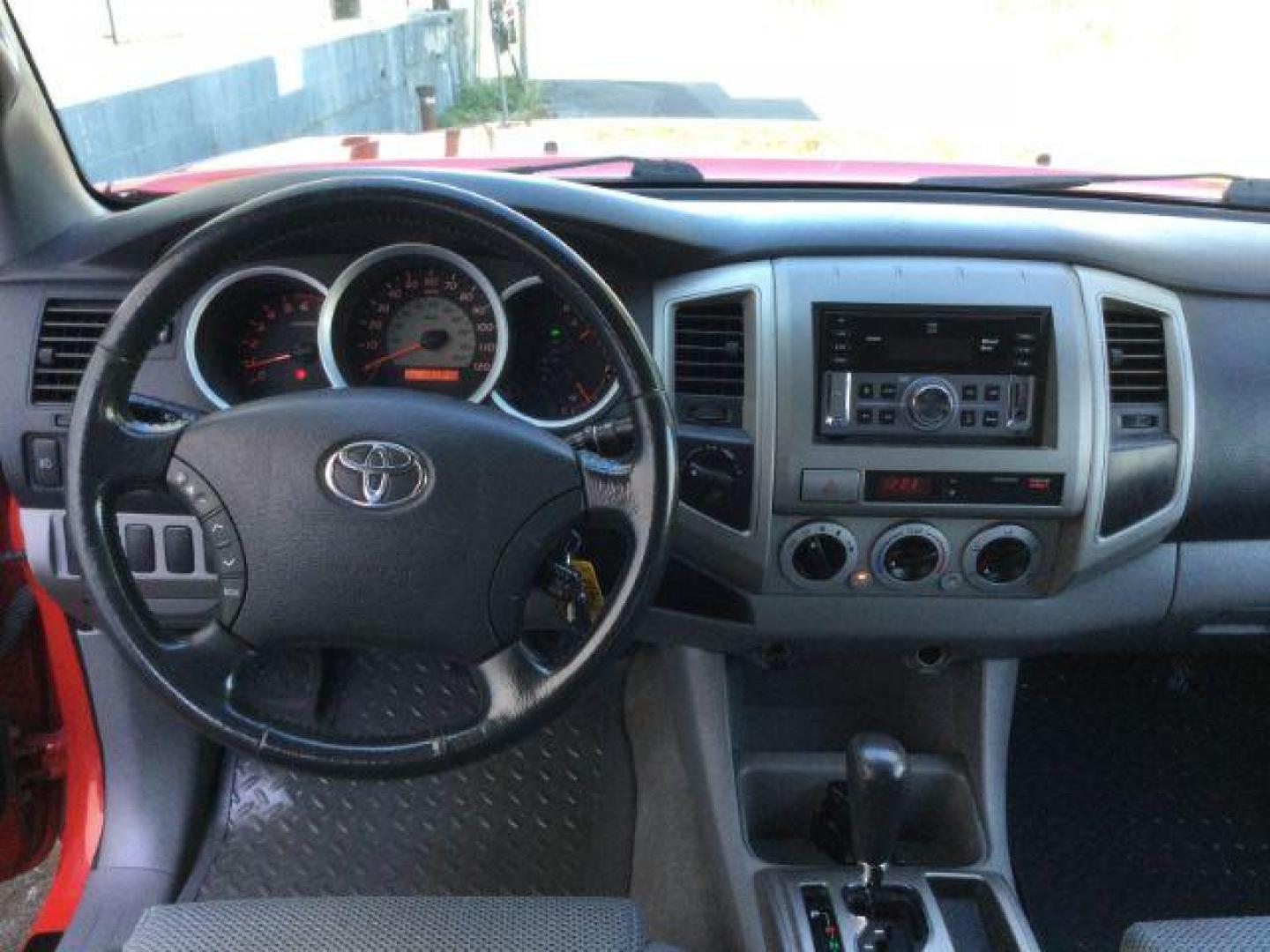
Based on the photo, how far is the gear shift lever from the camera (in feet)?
5.75

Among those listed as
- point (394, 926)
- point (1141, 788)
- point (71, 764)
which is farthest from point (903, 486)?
point (71, 764)

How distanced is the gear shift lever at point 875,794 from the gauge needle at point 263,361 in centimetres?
102

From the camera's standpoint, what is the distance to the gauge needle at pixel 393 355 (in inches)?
70.2

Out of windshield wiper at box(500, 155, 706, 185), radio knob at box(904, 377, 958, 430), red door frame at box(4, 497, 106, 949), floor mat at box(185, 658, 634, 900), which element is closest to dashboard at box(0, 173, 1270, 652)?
radio knob at box(904, 377, 958, 430)

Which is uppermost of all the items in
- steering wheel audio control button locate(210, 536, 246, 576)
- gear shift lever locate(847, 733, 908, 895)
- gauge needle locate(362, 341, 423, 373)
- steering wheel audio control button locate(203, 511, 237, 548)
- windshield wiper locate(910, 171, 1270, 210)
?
windshield wiper locate(910, 171, 1270, 210)

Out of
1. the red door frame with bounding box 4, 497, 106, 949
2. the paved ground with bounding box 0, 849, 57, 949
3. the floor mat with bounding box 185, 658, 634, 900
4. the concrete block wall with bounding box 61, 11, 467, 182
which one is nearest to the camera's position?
the red door frame with bounding box 4, 497, 106, 949

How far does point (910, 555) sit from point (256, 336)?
104 cm

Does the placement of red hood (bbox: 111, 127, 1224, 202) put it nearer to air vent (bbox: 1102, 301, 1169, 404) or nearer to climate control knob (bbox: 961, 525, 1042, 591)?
air vent (bbox: 1102, 301, 1169, 404)

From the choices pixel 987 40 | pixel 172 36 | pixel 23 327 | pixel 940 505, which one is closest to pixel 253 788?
pixel 23 327

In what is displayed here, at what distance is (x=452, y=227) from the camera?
4.42ft

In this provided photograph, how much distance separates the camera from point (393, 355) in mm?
1789

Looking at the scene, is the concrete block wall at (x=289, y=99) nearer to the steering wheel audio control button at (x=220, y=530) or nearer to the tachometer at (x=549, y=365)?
the tachometer at (x=549, y=365)

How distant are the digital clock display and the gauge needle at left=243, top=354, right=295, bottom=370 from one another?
2.90 ft

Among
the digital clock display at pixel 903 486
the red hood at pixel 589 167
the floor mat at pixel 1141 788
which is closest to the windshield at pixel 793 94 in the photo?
the red hood at pixel 589 167
